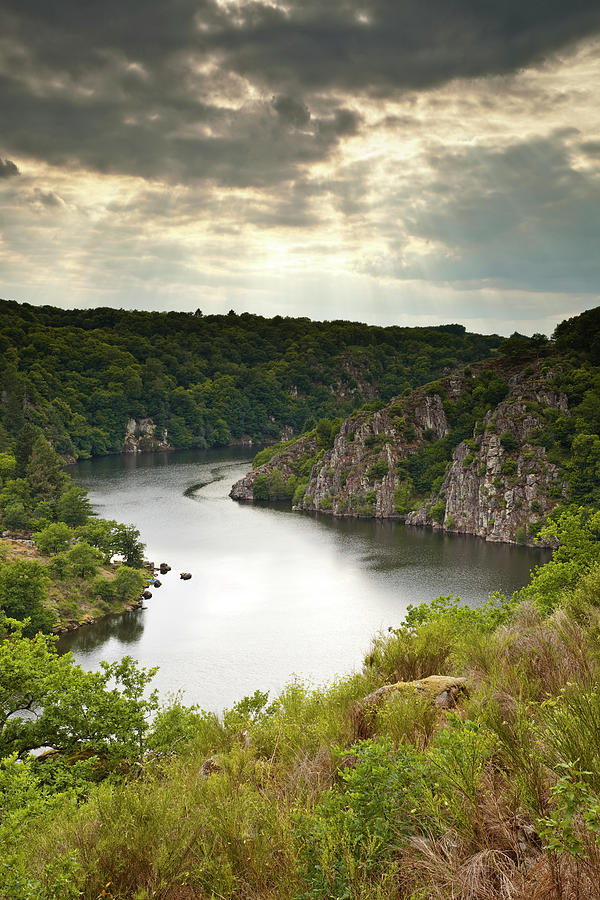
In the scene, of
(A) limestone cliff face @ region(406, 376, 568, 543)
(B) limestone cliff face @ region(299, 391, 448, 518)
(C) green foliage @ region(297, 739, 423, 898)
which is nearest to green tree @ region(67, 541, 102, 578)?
(B) limestone cliff face @ region(299, 391, 448, 518)

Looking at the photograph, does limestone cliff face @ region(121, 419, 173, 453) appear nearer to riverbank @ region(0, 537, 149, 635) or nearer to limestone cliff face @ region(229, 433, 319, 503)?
limestone cliff face @ region(229, 433, 319, 503)

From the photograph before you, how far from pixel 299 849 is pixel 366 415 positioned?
290 feet

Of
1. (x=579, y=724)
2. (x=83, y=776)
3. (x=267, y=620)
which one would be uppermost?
(x=579, y=724)

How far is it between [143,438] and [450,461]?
8084cm

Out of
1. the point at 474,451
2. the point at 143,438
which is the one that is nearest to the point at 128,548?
the point at 474,451

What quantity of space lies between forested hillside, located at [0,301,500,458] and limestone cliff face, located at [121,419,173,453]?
329mm

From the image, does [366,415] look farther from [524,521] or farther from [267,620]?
[267,620]

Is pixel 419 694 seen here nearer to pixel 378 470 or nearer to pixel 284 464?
pixel 378 470

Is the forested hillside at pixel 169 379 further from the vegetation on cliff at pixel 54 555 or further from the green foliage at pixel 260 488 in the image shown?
the green foliage at pixel 260 488

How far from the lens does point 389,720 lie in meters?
6.83

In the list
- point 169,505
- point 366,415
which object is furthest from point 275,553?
point 366,415

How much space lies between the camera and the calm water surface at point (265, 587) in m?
36.5

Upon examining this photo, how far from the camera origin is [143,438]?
14062cm

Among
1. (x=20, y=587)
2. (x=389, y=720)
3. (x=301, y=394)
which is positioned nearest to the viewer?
(x=389, y=720)
